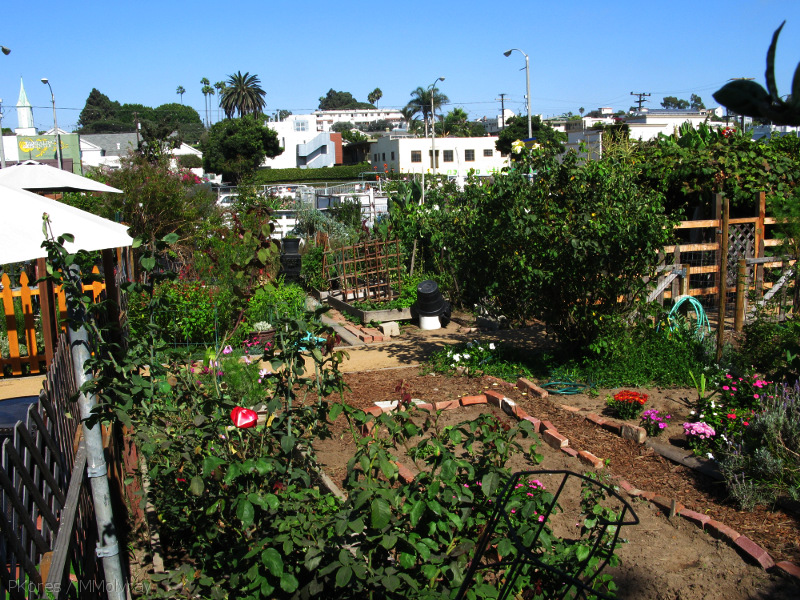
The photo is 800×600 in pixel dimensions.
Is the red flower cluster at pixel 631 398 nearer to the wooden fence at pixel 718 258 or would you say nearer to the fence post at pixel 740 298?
the fence post at pixel 740 298

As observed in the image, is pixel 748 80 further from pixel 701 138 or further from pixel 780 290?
pixel 701 138

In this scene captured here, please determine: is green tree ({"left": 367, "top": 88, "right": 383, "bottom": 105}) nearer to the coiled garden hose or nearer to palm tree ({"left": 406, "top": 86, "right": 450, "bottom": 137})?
palm tree ({"left": 406, "top": 86, "right": 450, "bottom": 137})

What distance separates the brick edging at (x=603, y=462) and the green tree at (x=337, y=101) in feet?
598

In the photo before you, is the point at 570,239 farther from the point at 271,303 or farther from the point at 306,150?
the point at 306,150

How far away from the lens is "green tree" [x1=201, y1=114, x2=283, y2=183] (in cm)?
6169

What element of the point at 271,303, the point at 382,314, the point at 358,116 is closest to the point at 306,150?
the point at 382,314

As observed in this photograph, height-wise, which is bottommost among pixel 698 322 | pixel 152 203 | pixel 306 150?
pixel 698 322

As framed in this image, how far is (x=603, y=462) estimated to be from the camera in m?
5.07

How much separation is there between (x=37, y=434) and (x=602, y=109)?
124 metres

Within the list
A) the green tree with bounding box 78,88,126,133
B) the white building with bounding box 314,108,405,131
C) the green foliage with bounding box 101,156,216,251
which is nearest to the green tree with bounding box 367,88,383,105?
the white building with bounding box 314,108,405,131

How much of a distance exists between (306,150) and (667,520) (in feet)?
254

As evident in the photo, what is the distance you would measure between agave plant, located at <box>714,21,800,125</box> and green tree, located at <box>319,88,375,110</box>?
18739cm

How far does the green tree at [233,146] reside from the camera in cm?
6169

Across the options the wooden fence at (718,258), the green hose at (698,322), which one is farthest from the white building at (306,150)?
the green hose at (698,322)
